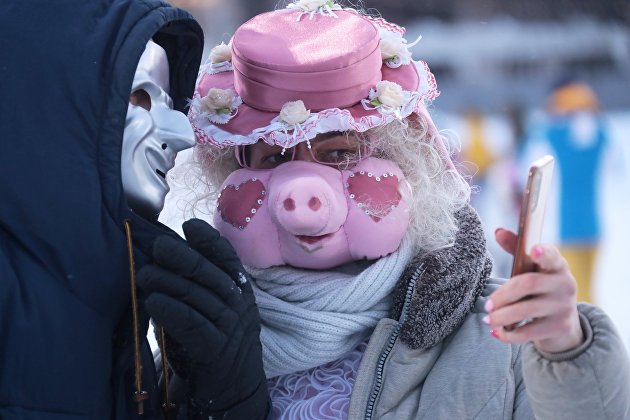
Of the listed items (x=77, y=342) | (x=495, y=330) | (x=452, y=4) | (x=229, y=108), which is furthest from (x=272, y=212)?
(x=452, y=4)

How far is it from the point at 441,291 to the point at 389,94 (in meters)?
0.42

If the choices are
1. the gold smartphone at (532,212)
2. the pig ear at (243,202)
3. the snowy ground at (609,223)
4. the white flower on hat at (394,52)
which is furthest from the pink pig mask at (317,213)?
the snowy ground at (609,223)

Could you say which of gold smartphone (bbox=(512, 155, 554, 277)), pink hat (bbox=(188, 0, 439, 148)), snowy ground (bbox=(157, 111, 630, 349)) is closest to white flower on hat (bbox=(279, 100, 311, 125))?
pink hat (bbox=(188, 0, 439, 148))

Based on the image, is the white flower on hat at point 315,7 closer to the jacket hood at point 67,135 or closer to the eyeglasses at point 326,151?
the eyeglasses at point 326,151

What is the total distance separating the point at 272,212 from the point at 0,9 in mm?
639

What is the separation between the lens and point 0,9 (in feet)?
Answer: 5.41

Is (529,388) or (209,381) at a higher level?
(529,388)

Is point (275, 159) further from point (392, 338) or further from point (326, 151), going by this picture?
point (392, 338)

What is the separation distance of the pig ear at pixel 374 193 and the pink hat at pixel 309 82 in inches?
4.1

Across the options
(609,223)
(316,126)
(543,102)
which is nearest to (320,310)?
(316,126)

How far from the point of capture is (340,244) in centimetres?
191

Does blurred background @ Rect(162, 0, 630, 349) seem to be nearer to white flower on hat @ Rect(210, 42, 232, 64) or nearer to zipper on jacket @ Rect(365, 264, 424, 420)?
white flower on hat @ Rect(210, 42, 232, 64)

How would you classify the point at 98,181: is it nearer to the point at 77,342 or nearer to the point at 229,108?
the point at 77,342

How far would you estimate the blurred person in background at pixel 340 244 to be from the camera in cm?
182
